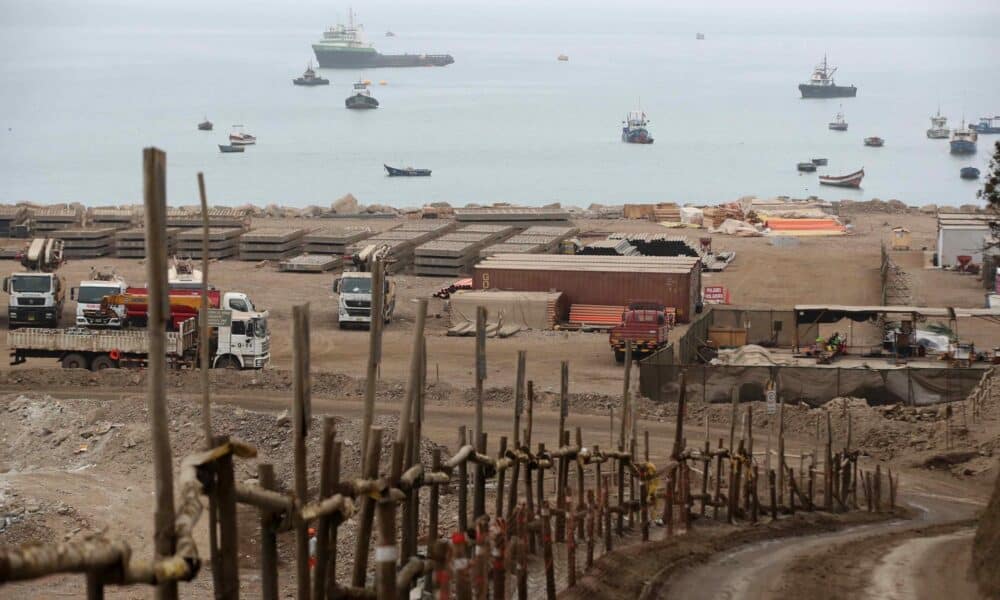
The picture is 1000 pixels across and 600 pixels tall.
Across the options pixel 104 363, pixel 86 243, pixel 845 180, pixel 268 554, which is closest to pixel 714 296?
pixel 104 363

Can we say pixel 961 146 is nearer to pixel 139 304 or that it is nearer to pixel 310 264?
pixel 310 264

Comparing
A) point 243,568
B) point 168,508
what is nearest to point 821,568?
point 243,568

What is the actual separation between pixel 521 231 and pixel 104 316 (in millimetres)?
36184

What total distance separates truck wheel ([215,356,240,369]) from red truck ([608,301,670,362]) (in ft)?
37.0

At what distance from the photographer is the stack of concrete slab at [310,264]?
6192 centimetres

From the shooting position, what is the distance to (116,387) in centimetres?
3622

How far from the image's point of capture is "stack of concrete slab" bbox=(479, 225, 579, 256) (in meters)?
64.0

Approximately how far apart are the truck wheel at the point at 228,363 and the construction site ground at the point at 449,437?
123 cm

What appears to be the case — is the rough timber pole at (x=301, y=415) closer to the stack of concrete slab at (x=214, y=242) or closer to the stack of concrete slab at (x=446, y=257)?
the stack of concrete slab at (x=446, y=257)

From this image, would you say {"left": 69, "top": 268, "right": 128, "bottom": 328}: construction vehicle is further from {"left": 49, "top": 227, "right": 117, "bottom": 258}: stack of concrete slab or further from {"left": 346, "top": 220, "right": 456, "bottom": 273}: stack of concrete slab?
{"left": 49, "top": 227, "right": 117, "bottom": 258}: stack of concrete slab

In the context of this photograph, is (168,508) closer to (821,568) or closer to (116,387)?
(821,568)

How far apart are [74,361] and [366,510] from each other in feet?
89.7

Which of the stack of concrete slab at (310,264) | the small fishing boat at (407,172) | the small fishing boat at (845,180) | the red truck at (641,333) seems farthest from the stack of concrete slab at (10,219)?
the small fishing boat at (845,180)

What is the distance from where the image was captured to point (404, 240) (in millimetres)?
65188
